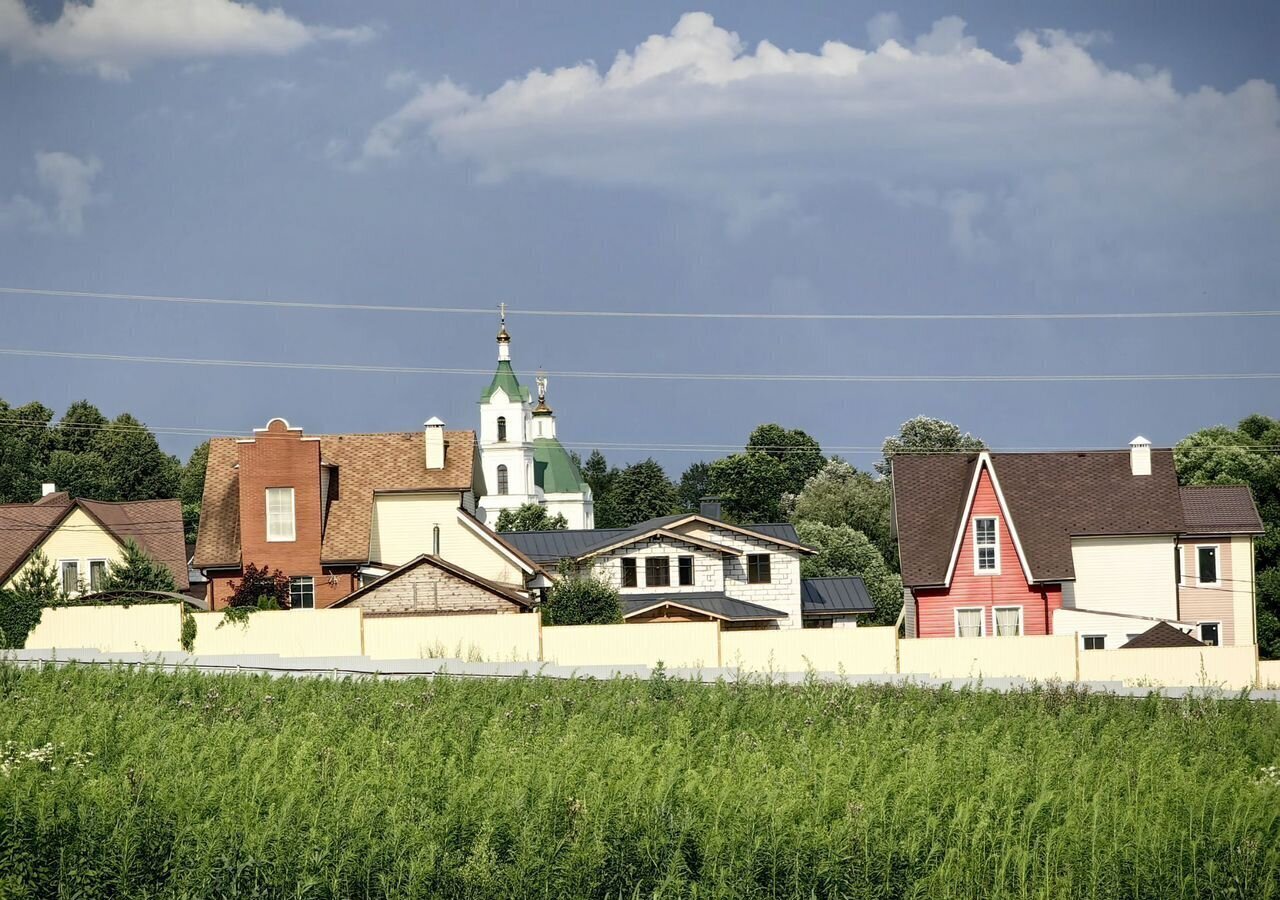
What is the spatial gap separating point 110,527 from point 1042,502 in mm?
29894

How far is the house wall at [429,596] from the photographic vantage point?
1714 inches

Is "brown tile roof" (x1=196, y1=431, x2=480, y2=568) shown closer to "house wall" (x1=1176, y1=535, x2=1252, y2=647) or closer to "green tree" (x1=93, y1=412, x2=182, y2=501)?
"house wall" (x1=1176, y1=535, x2=1252, y2=647)

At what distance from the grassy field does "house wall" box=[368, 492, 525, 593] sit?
25222mm

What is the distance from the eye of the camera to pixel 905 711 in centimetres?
2838

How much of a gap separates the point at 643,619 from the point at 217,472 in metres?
14.9

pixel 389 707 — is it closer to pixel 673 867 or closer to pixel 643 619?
pixel 673 867

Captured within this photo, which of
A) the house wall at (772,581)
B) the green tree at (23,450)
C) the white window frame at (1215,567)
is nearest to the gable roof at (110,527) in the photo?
the house wall at (772,581)

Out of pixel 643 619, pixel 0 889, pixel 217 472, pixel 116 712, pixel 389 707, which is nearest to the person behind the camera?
pixel 0 889

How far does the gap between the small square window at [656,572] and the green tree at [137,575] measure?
14858 millimetres

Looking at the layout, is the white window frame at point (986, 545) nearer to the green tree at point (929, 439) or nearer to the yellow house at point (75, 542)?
the yellow house at point (75, 542)

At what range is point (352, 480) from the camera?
50500 millimetres

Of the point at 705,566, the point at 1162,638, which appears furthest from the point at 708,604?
the point at 1162,638

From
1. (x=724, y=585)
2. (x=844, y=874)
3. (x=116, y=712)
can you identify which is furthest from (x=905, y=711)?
(x=724, y=585)

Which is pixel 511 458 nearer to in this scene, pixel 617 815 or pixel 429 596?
pixel 429 596
